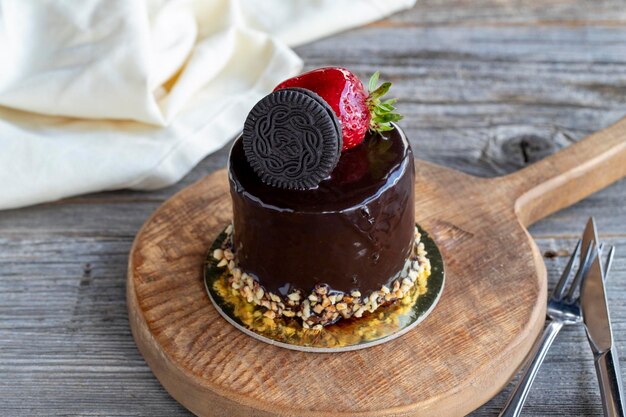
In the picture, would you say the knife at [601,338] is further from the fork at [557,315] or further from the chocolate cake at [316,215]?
the chocolate cake at [316,215]

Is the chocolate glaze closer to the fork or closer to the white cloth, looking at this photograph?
the fork

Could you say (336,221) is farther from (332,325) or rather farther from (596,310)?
(596,310)

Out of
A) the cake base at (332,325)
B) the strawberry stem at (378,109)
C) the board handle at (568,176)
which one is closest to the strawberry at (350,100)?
the strawberry stem at (378,109)

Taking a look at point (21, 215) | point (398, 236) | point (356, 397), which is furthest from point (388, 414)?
point (21, 215)

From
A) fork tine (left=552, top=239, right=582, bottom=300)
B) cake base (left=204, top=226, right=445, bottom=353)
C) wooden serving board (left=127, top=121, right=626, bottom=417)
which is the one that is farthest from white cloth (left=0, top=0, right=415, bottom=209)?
fork tine (left=552, top=239, right=582, bottom=300)

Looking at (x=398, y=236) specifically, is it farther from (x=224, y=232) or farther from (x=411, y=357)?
(x=224, y=232)

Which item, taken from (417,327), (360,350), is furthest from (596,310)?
(360,350)
